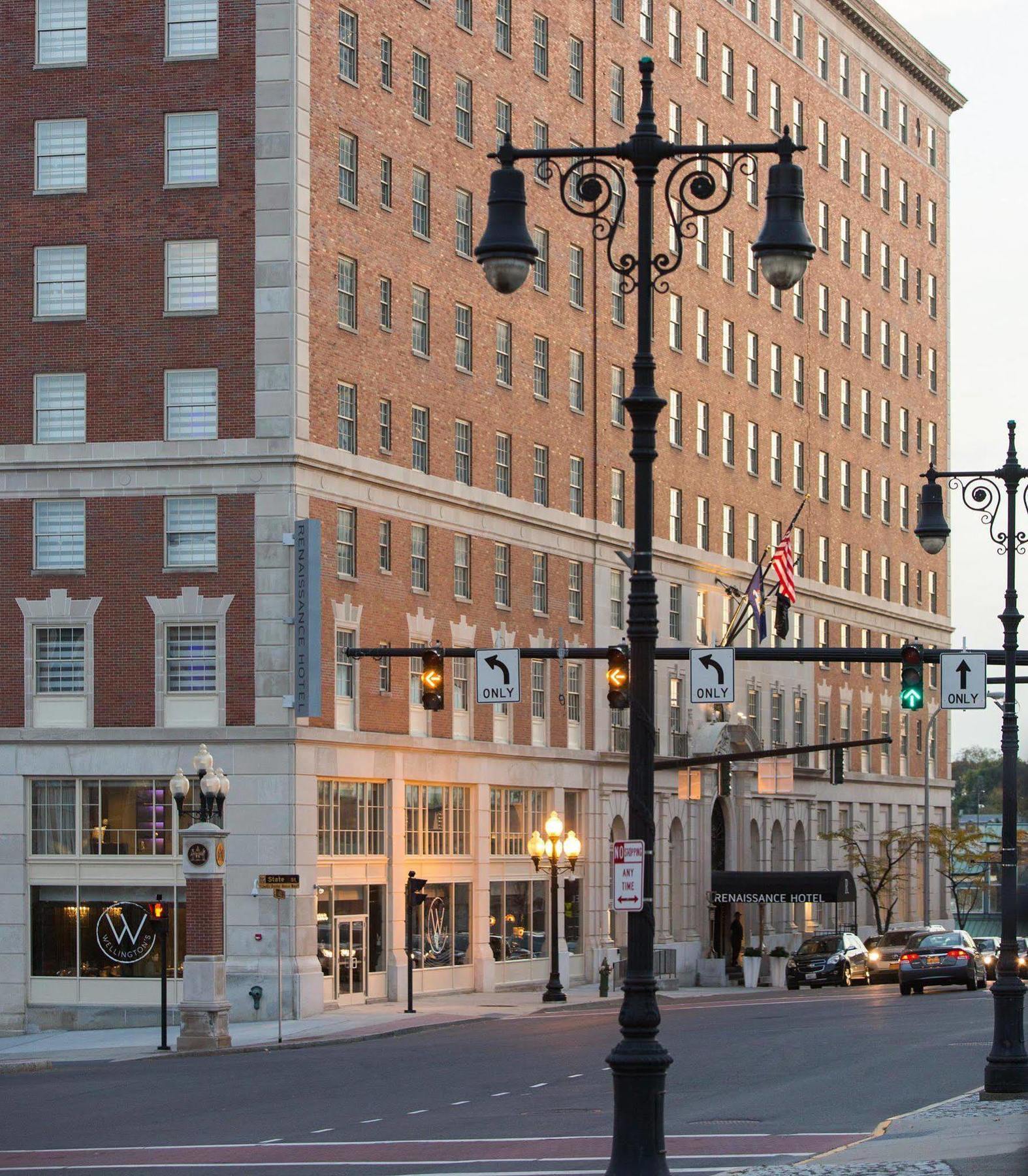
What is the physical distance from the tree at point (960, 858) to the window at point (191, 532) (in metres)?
51.8

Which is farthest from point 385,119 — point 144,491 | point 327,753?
point 327,753

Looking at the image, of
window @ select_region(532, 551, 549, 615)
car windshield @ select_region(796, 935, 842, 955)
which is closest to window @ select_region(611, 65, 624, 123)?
window @ select_region(532, 551, 549, 615)

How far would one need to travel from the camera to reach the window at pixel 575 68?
70.2 meters

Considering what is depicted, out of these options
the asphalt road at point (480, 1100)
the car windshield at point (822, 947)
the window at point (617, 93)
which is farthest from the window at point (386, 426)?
the car windshield at point (822, 947)

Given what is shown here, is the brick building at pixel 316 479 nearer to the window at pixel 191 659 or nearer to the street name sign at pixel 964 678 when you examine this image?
the window at pixel 191 659

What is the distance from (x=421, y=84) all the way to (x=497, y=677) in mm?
23704

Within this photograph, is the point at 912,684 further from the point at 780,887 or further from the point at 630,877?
the point at 780,887

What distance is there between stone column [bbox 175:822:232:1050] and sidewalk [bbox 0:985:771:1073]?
0.74 m

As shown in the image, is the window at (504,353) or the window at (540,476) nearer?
the window at (504,353)

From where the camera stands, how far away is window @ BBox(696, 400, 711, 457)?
8050 centimetres

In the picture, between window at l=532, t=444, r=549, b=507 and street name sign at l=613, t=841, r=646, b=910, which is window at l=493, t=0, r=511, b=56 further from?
street name sign at l=613, t=841, r=646, b=910

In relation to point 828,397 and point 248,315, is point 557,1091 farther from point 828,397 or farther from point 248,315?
point 828,397

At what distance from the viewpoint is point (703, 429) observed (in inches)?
3189

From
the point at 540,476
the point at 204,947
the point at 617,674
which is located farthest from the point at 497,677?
the point at 540,476
